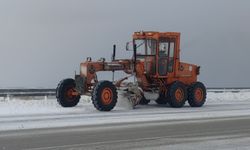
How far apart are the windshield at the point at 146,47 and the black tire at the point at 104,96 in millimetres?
2859

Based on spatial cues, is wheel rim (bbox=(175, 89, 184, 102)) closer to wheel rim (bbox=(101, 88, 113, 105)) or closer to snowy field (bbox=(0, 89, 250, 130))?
snowy field (bbox=(0, 89, 250, 130))

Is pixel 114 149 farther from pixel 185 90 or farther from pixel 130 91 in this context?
pixel 185 90

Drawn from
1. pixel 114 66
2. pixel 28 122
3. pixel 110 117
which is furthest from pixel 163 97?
pixel 28 122

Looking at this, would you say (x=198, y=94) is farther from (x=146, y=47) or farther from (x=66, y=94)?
(x=66, y=94)

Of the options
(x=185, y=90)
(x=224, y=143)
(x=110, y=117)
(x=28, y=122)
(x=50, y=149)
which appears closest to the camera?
(x=50, y=149)

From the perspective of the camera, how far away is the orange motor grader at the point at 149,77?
70.4ft

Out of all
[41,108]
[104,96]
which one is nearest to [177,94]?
[104,96]

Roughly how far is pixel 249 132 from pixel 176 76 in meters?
9.61

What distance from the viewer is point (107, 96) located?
2023cm

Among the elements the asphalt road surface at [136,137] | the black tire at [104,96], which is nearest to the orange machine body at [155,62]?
the black tire at [104,96]

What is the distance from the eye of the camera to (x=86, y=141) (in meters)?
12.1

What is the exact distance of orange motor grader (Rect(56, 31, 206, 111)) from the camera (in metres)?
21.5

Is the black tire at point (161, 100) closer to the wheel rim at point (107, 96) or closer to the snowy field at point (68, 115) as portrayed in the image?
the snowy field at point (68, 115)

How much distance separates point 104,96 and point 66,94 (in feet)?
8.35
